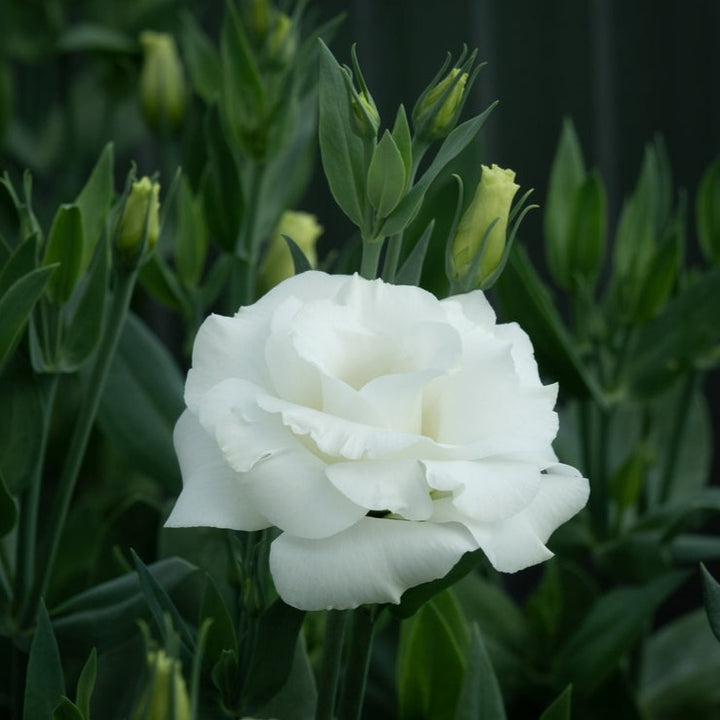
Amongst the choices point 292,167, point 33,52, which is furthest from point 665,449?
point 33,52

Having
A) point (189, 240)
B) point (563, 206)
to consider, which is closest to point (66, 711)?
point (189, 240)

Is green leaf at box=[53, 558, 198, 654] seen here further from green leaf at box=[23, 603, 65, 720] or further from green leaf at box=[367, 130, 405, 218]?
green leaf at box=[367, 130, 405, 218]

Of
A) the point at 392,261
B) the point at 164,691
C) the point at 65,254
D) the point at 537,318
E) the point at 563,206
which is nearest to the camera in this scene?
the point at 164,691

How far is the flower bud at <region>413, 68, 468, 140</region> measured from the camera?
1.40ft

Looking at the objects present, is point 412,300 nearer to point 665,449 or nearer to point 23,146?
point 665,449

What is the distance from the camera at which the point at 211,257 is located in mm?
1375

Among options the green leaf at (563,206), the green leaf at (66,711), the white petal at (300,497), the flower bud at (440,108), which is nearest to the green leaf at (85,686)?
the green leaf at (66,711)

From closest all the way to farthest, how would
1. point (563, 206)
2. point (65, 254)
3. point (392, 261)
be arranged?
point (392, 261) < point (65, 254) < point (563, 206)

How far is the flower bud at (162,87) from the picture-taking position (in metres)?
0.84

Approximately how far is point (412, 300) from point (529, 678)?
0.41 metres

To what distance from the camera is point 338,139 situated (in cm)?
44

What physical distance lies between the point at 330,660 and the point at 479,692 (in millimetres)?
87

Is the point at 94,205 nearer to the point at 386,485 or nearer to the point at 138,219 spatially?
the point at 138,219

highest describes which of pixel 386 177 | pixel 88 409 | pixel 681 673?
pixel 386 177
